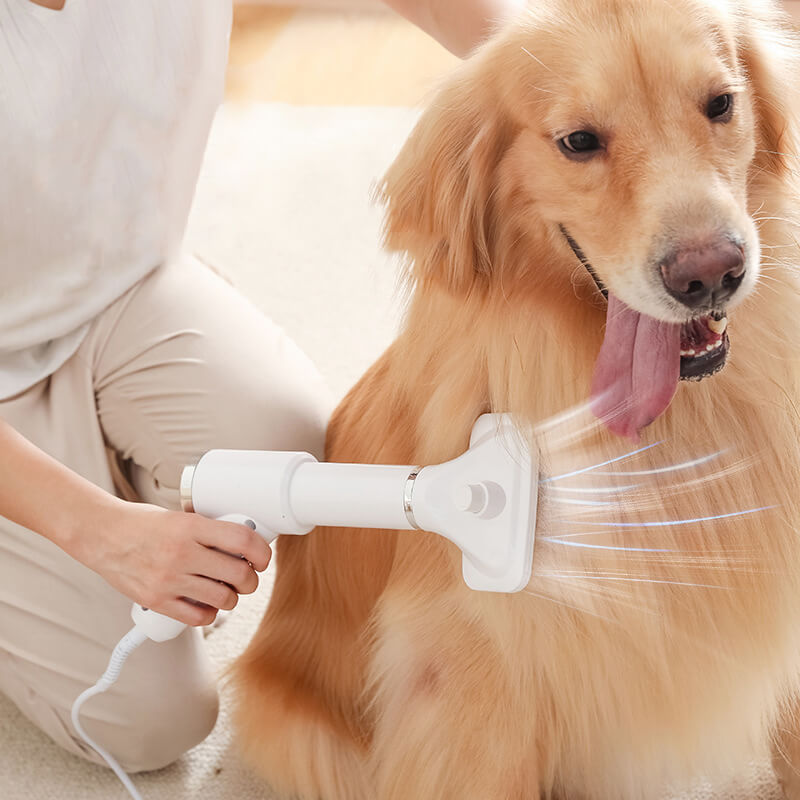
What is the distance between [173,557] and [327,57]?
2682mm

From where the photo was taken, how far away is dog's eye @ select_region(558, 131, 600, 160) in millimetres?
1001

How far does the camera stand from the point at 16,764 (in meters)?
1.54

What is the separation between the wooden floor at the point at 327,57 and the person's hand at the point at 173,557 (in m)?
2.11

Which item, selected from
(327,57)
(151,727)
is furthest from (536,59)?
(327,57)

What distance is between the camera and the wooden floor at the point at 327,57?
10.8ft

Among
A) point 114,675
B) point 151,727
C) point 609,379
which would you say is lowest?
point 151,727

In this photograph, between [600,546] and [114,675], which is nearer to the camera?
[600,546]

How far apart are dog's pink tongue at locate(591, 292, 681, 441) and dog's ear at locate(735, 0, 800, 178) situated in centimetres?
19

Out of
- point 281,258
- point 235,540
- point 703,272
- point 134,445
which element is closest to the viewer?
point 703,272

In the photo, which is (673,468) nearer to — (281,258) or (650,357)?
(650,357)

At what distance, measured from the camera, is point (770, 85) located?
41.9 inches

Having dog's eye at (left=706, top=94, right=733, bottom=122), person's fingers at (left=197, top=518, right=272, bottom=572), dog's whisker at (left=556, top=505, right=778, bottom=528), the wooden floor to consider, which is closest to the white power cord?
person's fingers at (left=197, top=518, right=272, bottom=572)

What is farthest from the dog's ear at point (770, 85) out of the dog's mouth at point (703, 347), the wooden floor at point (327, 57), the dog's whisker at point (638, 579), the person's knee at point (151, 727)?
the wooden floor at point (327, 57)

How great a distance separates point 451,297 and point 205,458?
1.02 feet
